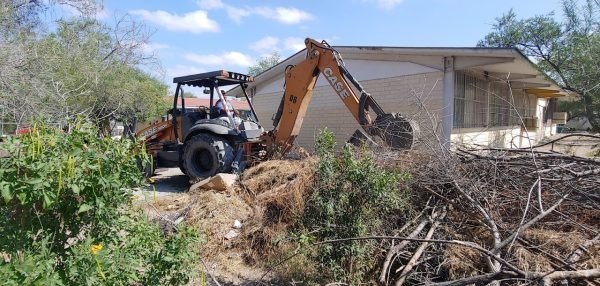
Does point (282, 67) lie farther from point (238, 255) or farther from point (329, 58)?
point (238, 255)

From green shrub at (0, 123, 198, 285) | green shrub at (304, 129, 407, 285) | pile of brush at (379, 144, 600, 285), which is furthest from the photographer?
green shrub at (304, 129, 407, 285)

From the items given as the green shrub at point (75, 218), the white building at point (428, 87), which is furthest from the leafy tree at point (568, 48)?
the green shrub at point (75, 218)

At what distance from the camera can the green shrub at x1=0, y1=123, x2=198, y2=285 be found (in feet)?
6.64

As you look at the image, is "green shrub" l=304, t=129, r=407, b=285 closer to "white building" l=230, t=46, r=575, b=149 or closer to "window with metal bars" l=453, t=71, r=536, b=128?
"white building" l=230, t=46, r=575, b=149

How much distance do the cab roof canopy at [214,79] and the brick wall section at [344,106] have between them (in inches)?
80.1

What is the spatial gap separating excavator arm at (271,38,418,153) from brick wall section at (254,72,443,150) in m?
1.18

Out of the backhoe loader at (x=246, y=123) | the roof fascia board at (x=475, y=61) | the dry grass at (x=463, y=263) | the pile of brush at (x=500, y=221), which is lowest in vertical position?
the dry grass at (x=463, y=263)

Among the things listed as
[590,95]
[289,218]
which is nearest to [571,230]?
[289,218]

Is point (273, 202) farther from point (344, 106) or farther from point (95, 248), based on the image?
point (344, 106)

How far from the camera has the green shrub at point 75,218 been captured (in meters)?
2.03

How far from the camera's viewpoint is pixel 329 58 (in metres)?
7.24

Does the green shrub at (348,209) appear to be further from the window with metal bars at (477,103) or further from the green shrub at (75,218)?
the window with metal bars at (477,103)

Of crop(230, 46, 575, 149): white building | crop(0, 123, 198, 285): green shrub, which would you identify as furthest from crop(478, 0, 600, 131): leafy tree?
Answer: crop(0, 123, 198, 285): green shrub

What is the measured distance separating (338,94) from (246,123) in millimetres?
2398
